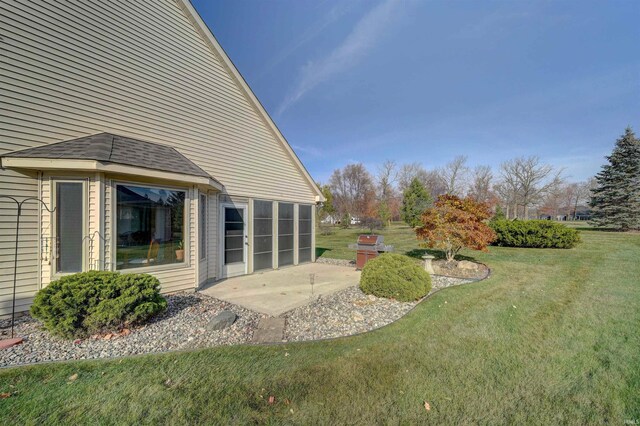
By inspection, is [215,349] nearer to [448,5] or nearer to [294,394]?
[294,394]

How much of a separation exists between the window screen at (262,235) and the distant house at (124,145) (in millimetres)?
83

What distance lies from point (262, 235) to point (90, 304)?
16.7ft

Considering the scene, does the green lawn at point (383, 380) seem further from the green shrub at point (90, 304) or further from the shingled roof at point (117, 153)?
the shingled roof at point (117, 153)

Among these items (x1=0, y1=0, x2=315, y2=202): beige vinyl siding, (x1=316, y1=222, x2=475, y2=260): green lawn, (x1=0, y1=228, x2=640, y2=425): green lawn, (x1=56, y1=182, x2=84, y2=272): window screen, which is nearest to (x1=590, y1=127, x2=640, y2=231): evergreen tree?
(x1=316, y1=222, x2=475, y2=260): green lawn

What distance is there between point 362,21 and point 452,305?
11.3 m

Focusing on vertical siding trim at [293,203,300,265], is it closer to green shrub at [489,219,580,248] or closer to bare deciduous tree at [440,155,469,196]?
green shrub at [489,219,580,248]

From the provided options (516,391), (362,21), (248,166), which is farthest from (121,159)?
(362,21)

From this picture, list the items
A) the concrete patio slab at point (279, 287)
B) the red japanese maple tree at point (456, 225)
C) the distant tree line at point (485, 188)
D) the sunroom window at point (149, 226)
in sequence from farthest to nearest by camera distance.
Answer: the distant tree line at point (485, 188)
the red japanese maple tree at point (456, 225)
the concrete patio slab at point (279, 287)
the sunroom window at point (149, 226)

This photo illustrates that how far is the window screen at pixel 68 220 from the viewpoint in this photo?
15.3 feet

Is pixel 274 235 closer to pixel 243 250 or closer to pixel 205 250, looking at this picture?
pixel 243 250

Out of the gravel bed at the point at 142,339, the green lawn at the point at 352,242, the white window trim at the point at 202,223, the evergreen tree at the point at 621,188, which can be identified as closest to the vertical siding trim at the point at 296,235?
the green lawn at the point at 352,242

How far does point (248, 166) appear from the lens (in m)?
8.16

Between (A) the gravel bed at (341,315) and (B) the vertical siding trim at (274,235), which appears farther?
(B) the vertical siding trim at (274,235)

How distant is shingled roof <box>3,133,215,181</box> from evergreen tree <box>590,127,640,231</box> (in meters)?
29.6
